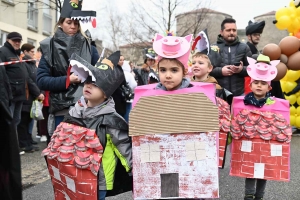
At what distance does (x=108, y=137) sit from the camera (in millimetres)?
2963

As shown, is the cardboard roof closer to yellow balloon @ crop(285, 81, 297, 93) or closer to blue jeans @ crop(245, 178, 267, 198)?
blue jeans @ crop(245, 178, 267, 198)

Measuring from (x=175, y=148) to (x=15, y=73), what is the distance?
15.7 feet

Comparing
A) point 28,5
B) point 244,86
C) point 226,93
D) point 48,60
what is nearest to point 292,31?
point 244,86

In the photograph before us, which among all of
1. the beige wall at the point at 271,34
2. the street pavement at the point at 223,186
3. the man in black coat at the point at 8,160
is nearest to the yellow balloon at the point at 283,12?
the street pavement at the point at 223,186

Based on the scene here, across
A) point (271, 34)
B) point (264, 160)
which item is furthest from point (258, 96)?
point (271, 34)

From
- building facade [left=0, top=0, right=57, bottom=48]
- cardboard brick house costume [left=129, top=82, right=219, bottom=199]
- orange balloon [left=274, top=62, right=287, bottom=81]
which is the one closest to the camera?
cardboard brick house costume [left=129, top=82, right=219, bottom=199]

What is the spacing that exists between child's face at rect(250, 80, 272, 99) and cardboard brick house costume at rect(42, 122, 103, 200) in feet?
6.05

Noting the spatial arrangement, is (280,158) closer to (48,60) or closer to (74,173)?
(74,173)

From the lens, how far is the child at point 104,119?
294 cm

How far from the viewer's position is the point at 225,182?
5.22 m

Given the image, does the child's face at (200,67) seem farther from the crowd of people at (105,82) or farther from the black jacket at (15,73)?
the black jacket at (15,73)

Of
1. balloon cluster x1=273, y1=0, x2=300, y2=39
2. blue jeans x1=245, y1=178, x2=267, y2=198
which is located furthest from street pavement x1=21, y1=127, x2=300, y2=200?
balloon cluster x1=273, y1=0, x2=300, y2=39

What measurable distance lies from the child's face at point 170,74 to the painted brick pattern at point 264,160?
50.1 inches

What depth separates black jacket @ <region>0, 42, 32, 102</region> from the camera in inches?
261
